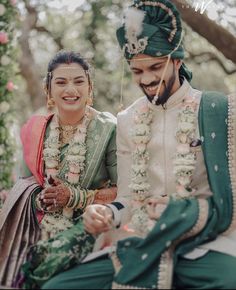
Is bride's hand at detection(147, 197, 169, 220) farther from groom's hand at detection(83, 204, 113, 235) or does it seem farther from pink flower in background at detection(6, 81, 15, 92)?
pink flower in background at detection(6, 81, 15, 92)

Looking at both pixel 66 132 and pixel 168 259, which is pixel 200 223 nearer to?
pixel 168 259

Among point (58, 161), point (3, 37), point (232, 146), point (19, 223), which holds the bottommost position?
point (19, 223)

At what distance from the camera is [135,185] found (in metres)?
3.84

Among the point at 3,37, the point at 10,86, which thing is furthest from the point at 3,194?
the point at 3,37

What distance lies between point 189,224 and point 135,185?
619 mm

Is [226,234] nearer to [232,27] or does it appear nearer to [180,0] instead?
[180,0]

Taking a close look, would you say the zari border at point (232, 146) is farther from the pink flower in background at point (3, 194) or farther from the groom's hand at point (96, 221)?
the pink flower in background at point (3, 194)

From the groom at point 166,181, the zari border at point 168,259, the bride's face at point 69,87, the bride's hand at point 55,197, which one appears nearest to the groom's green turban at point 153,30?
the groom at point 166,181

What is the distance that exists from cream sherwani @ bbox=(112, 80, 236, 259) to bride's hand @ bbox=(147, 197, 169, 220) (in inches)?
10.8

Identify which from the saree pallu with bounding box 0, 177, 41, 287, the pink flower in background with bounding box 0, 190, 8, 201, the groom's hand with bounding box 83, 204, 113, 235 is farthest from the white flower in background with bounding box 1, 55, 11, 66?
the groom's hand with bounding box 83, 204, 113, 235

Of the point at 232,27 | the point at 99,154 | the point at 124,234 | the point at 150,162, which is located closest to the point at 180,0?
the point at 232,27

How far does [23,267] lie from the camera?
11.8 ft

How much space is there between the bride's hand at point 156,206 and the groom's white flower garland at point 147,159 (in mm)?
112

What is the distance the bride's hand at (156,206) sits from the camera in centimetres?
346
